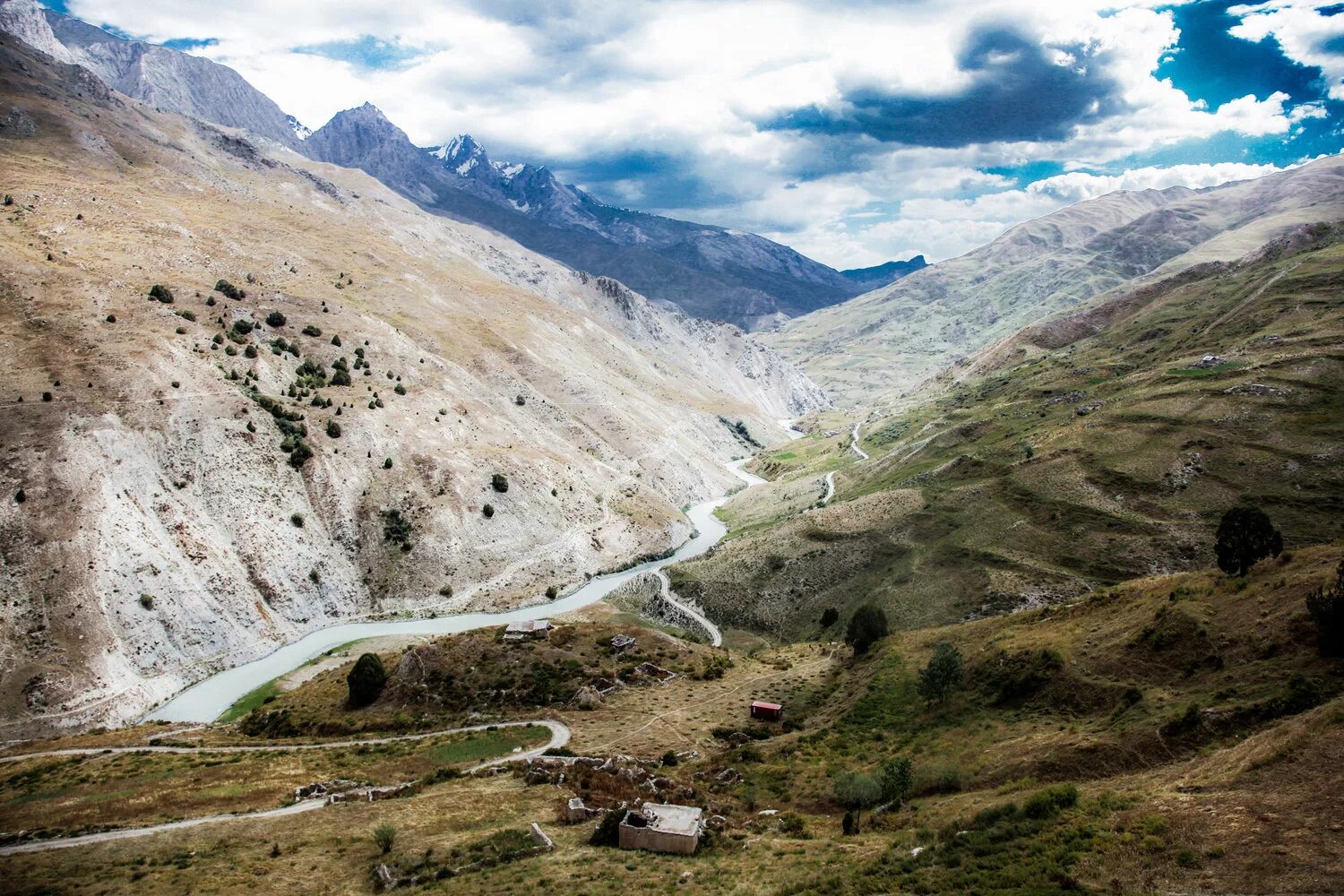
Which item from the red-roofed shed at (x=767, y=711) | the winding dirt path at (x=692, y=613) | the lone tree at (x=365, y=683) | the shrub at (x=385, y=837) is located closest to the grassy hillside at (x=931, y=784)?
the shrub at (x=385, y=837)

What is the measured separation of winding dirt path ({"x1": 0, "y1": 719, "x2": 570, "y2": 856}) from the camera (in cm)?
3725

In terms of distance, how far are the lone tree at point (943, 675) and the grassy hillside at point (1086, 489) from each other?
30989 millimetres

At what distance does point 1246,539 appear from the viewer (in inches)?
1695

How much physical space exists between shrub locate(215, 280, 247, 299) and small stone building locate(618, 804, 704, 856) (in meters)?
131

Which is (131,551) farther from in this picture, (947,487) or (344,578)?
(947,487)

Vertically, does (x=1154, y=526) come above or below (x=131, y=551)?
below

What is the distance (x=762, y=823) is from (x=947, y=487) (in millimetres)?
79032

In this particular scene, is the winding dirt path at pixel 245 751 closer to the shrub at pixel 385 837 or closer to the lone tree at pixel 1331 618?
the shrub at pixel 385 837

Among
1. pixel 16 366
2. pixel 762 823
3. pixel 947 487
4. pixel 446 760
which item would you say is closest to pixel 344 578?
pixel 16 366

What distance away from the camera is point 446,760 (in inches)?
1977

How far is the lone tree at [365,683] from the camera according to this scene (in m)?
63.8

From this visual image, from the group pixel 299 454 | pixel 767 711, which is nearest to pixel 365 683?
pixel 767 711

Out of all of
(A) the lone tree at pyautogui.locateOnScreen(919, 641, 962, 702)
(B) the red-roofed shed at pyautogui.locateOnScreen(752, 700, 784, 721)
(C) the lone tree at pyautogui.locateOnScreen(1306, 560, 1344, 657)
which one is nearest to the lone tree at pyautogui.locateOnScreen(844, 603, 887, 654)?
(B) the red-roofed shed at pyautogui.locateOnScreen(752, 700, 784, 721)

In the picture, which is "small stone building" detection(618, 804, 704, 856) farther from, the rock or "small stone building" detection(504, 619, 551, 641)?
"small stone building" detection(504, 619, 551, 641)
